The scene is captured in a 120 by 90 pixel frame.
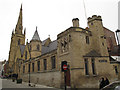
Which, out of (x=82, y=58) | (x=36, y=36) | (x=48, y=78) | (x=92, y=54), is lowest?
(x=48, y=78)

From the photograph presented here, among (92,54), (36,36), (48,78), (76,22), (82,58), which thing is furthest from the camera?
(36,36)

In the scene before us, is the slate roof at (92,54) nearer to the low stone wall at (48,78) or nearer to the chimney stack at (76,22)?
the chimney stack at (76,22)

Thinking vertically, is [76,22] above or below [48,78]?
above

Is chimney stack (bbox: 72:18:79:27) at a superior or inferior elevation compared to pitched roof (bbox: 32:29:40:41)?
inferior

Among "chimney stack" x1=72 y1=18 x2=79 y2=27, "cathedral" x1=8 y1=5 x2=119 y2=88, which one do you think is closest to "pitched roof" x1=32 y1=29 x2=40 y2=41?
"cathedral" x1=8 y1=5 x2=119 y2=88

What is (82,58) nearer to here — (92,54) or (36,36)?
(92,54)

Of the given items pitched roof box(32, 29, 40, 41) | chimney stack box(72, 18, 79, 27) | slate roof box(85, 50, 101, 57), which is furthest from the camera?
pitched roof box(32, 29, 40, 41)

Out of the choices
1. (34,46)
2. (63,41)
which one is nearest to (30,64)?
(34,46)

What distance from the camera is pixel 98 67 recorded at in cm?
1513

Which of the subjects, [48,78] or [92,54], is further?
[48,78]

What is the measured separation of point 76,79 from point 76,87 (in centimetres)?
98

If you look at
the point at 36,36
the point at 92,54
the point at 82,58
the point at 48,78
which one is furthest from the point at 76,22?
the point at 36,36

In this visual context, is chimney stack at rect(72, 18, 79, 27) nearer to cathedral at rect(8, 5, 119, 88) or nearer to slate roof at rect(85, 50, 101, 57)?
cathedral at rect(8, 5, 119, 88)

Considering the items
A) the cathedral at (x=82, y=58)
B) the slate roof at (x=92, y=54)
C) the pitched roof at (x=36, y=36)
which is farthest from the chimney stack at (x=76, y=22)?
the pitched roof at (x=36, y=36)
